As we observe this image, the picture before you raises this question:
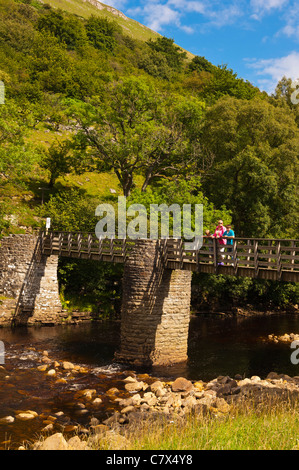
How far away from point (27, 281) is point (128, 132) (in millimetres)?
14684

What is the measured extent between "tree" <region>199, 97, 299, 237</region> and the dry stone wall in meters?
14.5

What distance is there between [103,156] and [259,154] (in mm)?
12318

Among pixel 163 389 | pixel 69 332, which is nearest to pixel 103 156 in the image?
pixel 69 332

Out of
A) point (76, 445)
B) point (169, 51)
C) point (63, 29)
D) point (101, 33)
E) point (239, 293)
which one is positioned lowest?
point (76, 445)

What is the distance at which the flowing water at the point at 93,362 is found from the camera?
43.1 feet

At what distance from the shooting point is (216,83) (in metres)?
54.2

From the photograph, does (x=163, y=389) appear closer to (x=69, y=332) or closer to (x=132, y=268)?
(x=132, y=268)

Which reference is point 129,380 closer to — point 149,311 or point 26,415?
point 149,311

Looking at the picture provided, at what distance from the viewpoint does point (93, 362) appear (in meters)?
18.8

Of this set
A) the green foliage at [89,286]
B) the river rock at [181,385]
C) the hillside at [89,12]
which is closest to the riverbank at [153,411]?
the river rock at [181,385]

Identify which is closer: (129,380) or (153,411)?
(153,411)

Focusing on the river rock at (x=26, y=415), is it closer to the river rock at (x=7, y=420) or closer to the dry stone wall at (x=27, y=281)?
the river rock at (x=7, y=420)

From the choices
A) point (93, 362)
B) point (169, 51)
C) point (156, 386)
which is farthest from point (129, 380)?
point (169, 51)

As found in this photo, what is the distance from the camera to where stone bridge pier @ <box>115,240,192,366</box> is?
18453 mm
